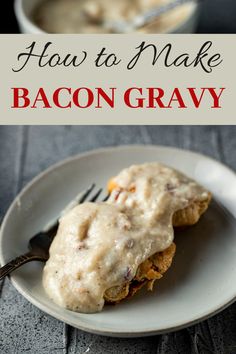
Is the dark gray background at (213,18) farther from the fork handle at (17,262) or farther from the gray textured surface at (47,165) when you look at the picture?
the fork handle at (17,262)

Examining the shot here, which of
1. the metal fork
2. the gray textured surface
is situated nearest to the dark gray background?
the gray textured surface

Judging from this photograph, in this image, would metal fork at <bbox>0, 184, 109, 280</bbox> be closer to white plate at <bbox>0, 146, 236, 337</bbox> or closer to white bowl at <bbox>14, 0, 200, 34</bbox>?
white plate at <bbox>0, 146, 236, 337</bbox>

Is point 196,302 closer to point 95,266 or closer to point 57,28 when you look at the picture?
point 95,266

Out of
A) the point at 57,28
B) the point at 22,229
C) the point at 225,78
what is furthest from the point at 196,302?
the point at 57,28

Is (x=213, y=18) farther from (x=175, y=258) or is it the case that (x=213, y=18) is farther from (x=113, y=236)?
(x=113, y=236)

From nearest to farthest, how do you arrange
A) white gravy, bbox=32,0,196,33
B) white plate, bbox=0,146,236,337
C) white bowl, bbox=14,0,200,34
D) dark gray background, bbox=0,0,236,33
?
white plate, bbox=0,146,236,337
white bowl, bbox=14,0,200,34
white gravy, bbox=32,0,196,33
dark gray background, bbox=0,0,236,33
